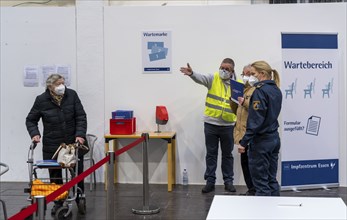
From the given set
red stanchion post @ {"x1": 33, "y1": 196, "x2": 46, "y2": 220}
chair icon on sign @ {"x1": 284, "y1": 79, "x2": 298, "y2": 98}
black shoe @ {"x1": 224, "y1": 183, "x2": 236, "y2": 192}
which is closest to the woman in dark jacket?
black shoe @ {"x1": 224, "y1": 183, "x2": 236, "y2": 192}

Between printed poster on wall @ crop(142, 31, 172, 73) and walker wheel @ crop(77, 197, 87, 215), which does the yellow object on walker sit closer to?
walker wheel @ crop(77, 197, 87, 215)

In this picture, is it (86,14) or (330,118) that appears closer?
(330,118)

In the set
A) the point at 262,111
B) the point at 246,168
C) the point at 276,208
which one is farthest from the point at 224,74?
the point at 276,208

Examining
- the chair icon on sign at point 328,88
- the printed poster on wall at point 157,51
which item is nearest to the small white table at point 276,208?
the chair icon on sign at point 328,88

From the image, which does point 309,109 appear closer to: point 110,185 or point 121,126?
point 121,126

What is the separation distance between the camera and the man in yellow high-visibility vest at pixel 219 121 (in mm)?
5809

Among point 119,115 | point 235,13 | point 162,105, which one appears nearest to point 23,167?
point 119,115

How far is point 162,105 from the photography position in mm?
6516

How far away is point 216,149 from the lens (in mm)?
6023

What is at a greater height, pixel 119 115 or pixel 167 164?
pixel 119 115

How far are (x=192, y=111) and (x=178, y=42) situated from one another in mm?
887

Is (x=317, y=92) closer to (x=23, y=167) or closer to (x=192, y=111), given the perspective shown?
(x=192, y=111)

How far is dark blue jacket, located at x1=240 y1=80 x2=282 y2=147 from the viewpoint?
13.8ft

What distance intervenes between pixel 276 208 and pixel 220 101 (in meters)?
3.47
